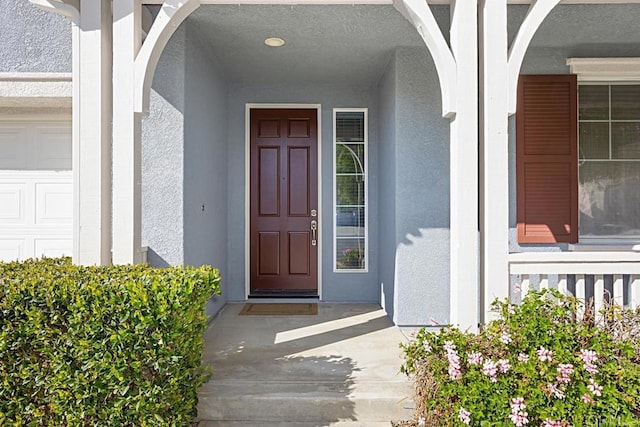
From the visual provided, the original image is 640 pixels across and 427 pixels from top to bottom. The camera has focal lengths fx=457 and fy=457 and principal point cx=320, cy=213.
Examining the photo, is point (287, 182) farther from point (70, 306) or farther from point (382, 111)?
point (70, 306)

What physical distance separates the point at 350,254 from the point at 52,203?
11.1 feet

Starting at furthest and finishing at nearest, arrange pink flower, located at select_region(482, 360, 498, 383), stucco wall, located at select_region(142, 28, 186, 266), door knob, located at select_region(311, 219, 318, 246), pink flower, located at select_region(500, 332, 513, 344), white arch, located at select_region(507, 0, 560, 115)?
door knob, located at select_region(311, 219, 318, 246) < stucco wall, located at select_region(142, 28, 186, 266) < white arch, located at select_region(507, 0, 560, 115) < pink flower, located at select_region(500, 332, 513, 344) < pink flower, located at select_region(482, 360, 498, 383)

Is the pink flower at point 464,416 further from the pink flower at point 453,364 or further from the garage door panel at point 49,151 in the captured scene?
the garage door panel at point 49,151

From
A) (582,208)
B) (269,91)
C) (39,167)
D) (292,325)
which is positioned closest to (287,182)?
(269,91)

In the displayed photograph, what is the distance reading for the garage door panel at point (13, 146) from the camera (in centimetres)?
459

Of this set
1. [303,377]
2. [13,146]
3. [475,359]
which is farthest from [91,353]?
[13,146]

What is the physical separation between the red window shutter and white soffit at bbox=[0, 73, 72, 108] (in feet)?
14.1

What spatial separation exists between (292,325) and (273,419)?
5.69 feet

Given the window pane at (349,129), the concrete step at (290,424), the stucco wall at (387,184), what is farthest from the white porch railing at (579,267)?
the window pane at (349,129)

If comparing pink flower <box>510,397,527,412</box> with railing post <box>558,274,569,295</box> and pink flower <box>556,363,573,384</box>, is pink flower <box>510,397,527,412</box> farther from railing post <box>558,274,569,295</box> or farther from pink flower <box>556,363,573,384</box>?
railing post <box>558,274,569,295</box>

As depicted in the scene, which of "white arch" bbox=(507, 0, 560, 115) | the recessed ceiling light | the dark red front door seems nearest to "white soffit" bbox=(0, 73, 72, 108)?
the recessed ceiling light

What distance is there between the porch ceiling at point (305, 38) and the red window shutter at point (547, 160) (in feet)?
3.93

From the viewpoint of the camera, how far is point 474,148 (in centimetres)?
273

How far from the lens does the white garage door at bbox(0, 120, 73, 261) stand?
4.57 metres
